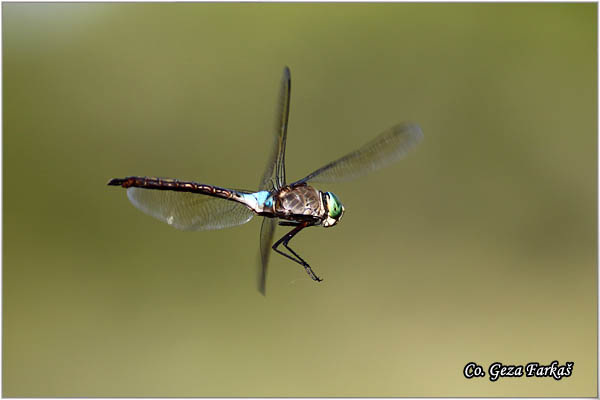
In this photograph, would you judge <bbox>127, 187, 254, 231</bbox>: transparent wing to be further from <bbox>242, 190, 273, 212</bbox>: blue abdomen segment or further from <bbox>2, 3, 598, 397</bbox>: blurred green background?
<bbox>2, 3, 598, 397</bbox>: blurred green background

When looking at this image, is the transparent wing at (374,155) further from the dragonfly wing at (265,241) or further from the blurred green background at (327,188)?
the blurred green background at (327,188)

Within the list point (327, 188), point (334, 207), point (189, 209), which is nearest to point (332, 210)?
point (334, 207)

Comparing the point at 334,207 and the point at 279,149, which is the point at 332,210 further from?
the point at 279,149

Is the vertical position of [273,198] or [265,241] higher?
[273,198]

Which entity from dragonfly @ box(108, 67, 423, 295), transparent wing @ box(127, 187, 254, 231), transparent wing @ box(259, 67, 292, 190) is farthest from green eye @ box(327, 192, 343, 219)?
transparent wing @ box(127, 187, 254, 231)

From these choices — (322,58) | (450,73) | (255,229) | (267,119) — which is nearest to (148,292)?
(255,229)

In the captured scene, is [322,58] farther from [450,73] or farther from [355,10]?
[450,73]

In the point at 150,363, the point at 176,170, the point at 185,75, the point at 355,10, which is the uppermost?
the point at 355,10

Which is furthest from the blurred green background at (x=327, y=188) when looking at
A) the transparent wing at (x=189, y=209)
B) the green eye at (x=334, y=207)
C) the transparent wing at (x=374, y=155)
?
the transparent wing at (x=189, y=209)
